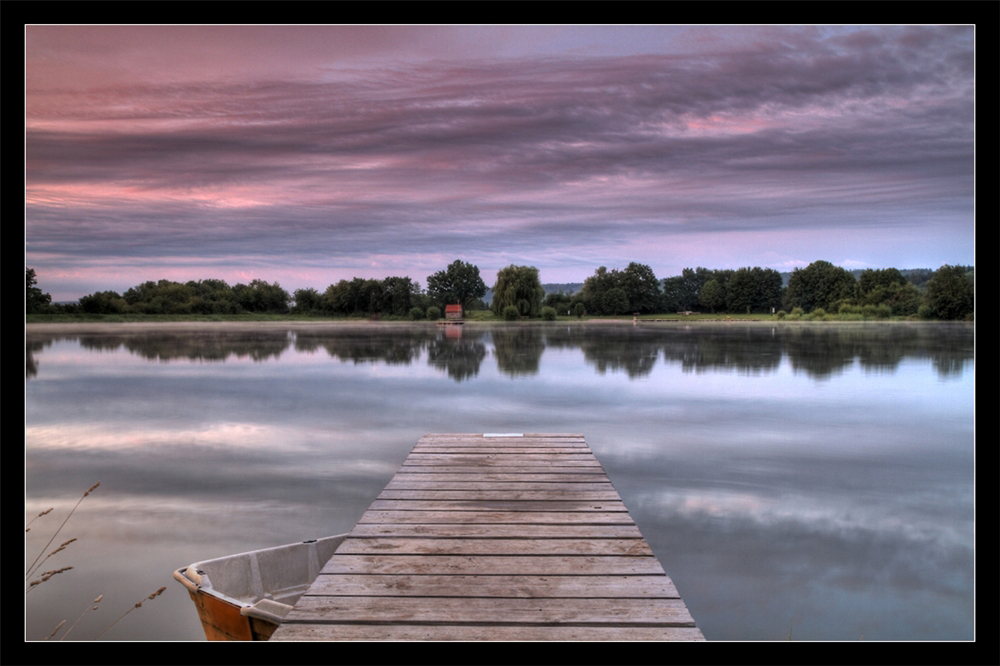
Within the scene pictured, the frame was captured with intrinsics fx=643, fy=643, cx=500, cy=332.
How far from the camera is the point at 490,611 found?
7.91 feet

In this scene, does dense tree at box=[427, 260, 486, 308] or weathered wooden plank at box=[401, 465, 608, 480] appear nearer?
weathered wooden plank at box=[401, 465, 608, 480]

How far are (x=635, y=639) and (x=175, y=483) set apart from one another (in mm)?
8867

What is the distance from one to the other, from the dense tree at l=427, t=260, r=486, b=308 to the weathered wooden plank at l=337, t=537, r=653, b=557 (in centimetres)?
4436

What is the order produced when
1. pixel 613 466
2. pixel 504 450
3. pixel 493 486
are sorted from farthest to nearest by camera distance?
pixel 613 466 → pixel 504 450 → pixel 493 486

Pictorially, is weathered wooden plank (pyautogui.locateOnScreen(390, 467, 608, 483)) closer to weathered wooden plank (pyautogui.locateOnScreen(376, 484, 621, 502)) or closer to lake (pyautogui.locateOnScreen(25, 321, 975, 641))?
weathered wooden plank (pyautogui.locateOnScreen(376, 484, 621, 502))

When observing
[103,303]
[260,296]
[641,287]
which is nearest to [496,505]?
[103,303]

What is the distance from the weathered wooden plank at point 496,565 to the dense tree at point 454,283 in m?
44.6

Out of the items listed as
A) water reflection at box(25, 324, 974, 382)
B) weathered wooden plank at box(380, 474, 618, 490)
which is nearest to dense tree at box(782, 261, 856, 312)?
water reflection at box(25, 324, 974, 382)

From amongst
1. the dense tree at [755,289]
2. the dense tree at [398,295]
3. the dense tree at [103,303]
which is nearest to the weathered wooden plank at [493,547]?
the dense tree at [103,303]

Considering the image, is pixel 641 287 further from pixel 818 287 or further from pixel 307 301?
pixel 307 301

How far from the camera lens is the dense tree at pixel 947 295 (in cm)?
3169

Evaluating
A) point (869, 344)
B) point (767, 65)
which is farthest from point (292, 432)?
point (869, 344)

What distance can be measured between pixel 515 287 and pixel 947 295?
27.8m

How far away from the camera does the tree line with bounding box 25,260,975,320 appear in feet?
109
